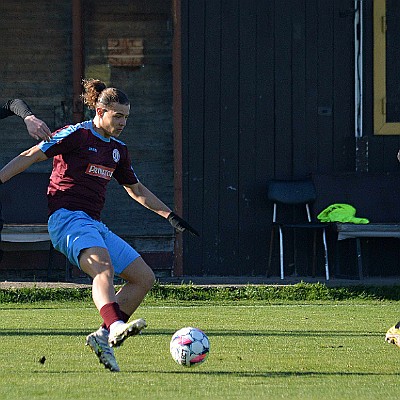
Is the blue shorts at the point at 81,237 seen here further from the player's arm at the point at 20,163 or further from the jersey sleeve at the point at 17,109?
the jersey sleeve at the point at 17,109

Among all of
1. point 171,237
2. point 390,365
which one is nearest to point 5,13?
point 171,237

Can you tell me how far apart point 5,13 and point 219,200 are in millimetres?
3431

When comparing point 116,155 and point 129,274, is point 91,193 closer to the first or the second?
point 116,155

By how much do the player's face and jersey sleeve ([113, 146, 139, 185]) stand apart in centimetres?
27

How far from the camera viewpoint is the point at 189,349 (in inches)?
263

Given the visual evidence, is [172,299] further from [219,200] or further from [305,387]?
[305,387]

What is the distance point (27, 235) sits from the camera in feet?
44.7

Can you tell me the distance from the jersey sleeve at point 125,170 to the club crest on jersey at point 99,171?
0.48 feet

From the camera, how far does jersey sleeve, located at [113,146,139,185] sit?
773 centimetres

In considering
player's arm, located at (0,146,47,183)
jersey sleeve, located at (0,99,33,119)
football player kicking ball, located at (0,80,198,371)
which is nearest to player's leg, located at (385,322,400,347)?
football player kicking ball, located at (0,80,198,371)

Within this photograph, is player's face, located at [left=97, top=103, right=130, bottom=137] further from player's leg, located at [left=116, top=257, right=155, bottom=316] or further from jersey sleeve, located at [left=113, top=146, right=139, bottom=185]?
player's leg, located at [left=116, top=257, right=155, bottom=316]

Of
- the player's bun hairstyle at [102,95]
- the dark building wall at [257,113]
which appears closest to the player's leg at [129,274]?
the player's bun hairstyle at [102,95]

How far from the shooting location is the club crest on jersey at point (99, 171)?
745cm

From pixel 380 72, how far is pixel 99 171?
7588mm
